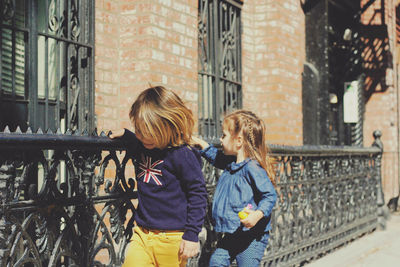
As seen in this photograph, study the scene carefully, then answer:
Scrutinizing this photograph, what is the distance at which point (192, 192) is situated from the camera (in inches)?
111

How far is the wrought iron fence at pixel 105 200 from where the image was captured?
2.57 m

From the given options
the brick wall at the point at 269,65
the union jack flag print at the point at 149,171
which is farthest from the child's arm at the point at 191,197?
the brick wall at the point at 269,65

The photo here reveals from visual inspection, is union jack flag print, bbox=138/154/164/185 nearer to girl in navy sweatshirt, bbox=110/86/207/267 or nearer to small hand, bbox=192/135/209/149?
girl in navy sweatshirt, bbox=110/86/207/267

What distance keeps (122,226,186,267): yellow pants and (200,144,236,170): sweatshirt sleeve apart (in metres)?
1.00

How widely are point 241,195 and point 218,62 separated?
11.5 feet

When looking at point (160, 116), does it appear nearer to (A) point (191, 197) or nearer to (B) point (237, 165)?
(A) point (191, 197)

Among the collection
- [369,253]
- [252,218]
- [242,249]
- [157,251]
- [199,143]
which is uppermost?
[199,143]

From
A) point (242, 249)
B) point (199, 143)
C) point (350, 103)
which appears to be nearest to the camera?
point (242, 249)

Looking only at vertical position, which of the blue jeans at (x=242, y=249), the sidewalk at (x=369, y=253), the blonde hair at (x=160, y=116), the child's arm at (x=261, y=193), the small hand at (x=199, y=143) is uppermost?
the blonde hair at (x=160, y=116)

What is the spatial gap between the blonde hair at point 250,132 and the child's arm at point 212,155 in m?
0.20

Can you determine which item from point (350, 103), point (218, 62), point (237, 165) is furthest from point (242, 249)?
point (350, 103)

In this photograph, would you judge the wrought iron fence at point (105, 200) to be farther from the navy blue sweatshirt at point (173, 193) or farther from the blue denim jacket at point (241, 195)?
the blue denim jacket at point (241, 195)

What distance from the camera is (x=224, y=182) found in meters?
3.65

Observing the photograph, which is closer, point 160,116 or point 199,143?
point 160,116
